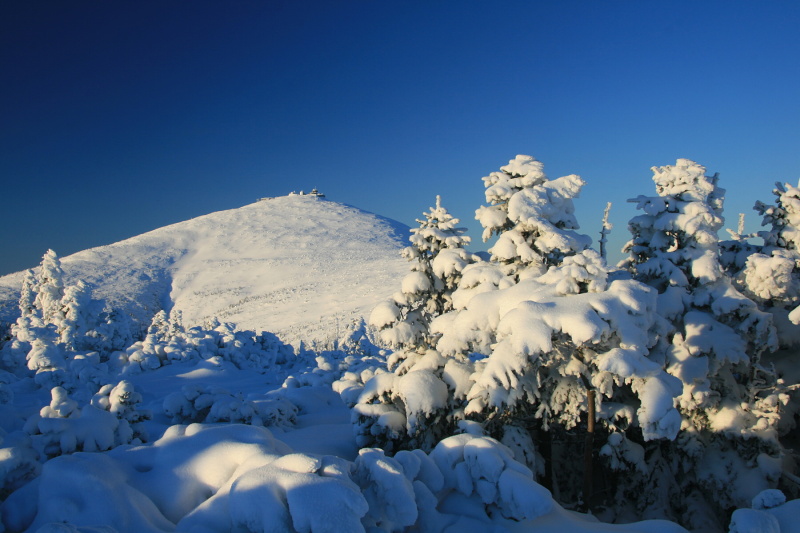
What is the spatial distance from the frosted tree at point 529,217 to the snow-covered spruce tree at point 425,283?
88 cm

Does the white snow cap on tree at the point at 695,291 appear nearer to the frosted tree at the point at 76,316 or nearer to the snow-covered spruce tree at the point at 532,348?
the snow-covered spruce tree at the point at 532,348

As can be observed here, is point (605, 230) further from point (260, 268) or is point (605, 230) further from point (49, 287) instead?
→ point (260, 268)

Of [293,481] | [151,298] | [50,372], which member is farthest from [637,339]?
[151,298]

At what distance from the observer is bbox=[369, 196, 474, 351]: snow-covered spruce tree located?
11078 mm

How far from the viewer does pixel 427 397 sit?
971 centimetres

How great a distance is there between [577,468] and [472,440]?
6330 millimetres

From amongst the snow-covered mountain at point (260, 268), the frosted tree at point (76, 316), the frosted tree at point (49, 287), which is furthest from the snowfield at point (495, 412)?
the snow-covered mountain at point (260, 268)

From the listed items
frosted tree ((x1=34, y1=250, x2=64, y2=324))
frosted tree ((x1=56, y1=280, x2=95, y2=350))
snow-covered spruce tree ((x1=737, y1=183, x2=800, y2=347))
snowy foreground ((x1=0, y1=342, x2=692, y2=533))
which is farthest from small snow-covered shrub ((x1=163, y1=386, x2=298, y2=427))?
frosted tree ((x1=34, y1=250, x2=64, y2=324))

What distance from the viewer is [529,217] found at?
33.7ft

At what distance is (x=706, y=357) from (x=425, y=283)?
7096mm

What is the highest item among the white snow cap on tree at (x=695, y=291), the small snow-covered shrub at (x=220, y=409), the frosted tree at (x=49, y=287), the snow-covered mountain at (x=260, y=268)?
the snow-covered mountain at (x=260, y=268)

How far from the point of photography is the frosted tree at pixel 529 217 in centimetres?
1034

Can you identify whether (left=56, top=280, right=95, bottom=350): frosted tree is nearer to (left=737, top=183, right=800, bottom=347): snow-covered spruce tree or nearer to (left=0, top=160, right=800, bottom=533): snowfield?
(left=0, top=160, right=800, bottom=533): snowfield

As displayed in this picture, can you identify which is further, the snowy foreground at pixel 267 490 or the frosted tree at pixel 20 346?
the frosted tree at pixel 20 346
